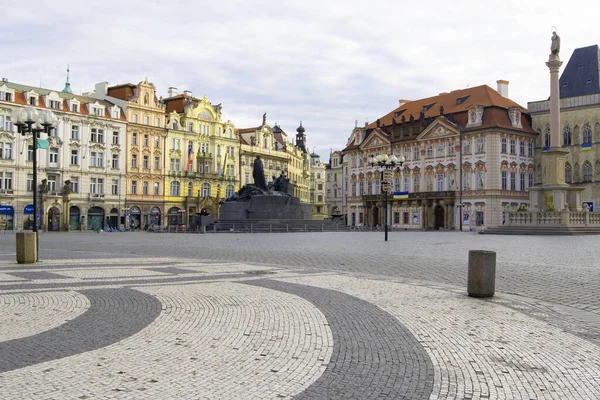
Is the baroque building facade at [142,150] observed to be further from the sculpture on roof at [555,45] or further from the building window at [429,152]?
the sculpture on roof at [555,45]

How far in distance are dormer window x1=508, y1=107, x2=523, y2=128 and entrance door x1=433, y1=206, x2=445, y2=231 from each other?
12363 mm

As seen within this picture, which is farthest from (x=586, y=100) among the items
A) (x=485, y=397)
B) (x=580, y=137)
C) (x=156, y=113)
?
(x=485, y=397)

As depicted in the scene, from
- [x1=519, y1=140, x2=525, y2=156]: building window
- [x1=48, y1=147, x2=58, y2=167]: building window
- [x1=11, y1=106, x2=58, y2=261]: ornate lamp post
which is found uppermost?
[x1=519, y1=140, x2=525, y2=156]: building window

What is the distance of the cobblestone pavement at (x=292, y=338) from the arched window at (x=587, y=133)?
5704cm

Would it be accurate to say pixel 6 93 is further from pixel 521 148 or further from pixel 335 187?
pixel 335 187

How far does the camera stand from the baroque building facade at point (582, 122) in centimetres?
6238

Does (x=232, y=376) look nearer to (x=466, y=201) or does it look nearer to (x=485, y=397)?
(x=485, y=397)

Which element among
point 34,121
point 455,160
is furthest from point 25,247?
point 455,160

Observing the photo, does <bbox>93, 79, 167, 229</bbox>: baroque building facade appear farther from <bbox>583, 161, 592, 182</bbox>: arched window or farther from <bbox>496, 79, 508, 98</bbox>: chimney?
<bbox>583, 161, 592, 182</bbox>: arched window

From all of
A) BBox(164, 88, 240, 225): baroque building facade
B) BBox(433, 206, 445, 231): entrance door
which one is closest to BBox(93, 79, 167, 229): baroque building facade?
A: BBox(164, 88, 240, 225): baroque building facade

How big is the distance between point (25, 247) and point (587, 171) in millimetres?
61196

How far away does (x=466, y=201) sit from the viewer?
219 ft

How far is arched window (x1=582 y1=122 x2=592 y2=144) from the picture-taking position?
62.9 meters

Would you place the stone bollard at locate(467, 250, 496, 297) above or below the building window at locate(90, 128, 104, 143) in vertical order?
below
